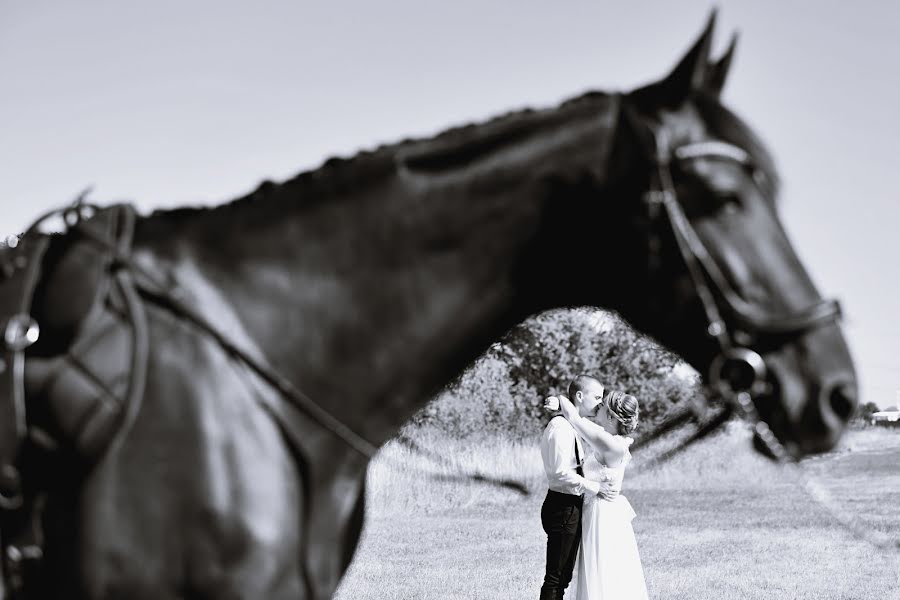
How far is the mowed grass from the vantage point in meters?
11.8

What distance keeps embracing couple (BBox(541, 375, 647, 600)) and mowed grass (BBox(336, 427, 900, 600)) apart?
2.84 ft

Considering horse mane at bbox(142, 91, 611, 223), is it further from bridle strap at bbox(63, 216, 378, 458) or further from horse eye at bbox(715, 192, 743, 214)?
horse eye at bbox(715, 192, 743, 214)

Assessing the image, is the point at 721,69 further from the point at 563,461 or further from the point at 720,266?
the point at 563,461

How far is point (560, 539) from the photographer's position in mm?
9672

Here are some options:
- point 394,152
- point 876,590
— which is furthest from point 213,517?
point 876,590

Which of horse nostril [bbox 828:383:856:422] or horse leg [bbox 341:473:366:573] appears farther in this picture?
horse leg [bbox 341:473:366:573]

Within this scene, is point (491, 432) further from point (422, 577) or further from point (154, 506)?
point (154, 506)

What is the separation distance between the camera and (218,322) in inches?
123

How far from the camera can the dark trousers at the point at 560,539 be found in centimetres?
959

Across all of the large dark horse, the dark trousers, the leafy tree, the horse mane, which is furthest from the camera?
the leafy tree

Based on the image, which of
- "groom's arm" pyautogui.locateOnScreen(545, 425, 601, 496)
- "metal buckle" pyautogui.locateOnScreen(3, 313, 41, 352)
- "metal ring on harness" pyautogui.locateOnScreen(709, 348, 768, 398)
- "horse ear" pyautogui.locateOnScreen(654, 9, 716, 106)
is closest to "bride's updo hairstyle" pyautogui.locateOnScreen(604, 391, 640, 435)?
"groom's arm" pyautogui.locateOnScreen(545, 425, 601, 496)

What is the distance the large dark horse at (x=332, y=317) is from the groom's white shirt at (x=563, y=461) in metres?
6.32

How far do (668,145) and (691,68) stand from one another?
0.92 ft

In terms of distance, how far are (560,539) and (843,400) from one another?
703 centimetres
